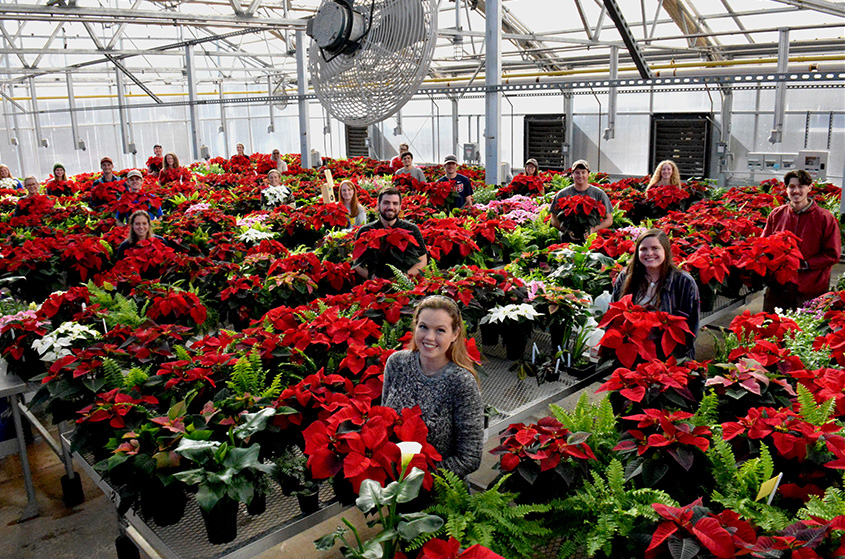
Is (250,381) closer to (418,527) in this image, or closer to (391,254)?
(418,527)

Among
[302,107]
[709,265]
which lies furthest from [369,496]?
[302,107]

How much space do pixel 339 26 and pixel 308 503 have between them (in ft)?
6.05

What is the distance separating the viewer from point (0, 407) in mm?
3920

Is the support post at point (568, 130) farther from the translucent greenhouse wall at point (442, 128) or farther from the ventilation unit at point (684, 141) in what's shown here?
the ventilation unit at point (684, 141)

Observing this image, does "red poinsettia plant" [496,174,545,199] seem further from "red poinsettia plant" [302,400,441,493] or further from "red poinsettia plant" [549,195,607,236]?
"red poinsettia plant" [302,400,441,493]

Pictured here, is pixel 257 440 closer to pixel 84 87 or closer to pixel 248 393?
pixel 248 393

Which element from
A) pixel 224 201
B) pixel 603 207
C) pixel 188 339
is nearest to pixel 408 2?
pixel 188 339

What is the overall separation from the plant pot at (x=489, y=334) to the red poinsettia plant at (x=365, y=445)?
147 centimetres

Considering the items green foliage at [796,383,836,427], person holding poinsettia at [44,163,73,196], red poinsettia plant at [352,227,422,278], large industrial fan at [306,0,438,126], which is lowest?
green foliage at [796,383,836,427]

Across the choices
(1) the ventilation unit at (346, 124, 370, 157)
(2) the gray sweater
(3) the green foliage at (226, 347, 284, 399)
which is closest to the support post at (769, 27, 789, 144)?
(2) the gray sweater

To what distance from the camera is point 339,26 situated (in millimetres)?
2686

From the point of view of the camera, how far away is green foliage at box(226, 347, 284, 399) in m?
2.58

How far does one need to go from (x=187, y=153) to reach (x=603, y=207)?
65.2ft

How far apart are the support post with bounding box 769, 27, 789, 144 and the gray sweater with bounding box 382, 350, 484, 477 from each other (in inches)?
384
